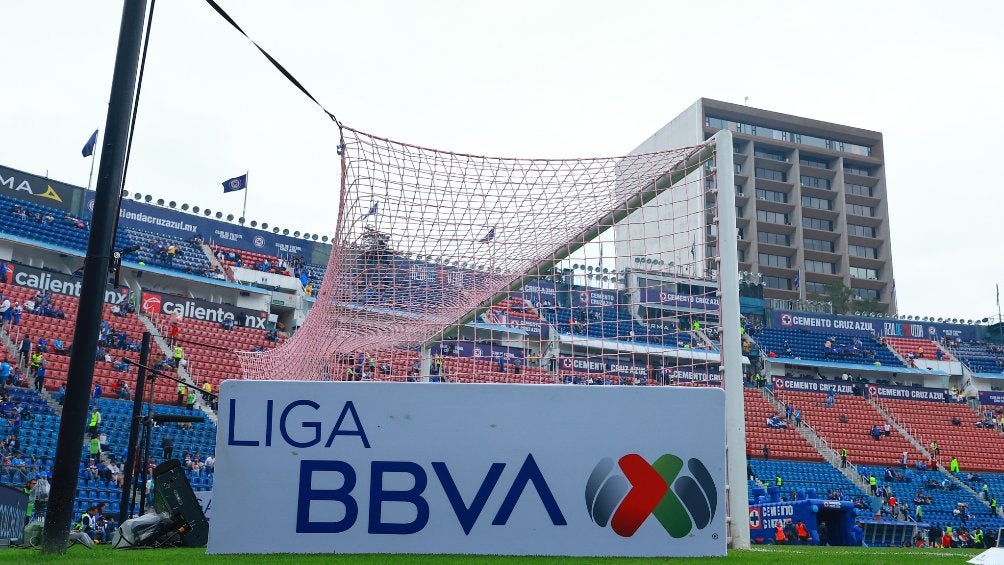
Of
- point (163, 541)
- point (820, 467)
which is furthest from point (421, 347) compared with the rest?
point (820, 467)

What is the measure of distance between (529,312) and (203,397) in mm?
16608

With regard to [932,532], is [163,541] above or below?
above

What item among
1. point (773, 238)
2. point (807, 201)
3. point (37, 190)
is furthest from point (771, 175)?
point (37, 190)

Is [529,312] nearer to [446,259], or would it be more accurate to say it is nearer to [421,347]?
[421,347]

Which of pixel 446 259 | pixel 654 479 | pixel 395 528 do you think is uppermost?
pixel 446 259

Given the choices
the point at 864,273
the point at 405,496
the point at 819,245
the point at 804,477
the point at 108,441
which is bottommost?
the point at 804,477

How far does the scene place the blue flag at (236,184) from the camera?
45.4 metres

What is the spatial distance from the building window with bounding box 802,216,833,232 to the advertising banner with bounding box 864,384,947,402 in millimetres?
38504

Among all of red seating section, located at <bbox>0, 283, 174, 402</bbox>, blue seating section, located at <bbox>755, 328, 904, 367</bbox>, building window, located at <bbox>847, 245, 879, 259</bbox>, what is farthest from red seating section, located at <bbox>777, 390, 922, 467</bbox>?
building window, located at <bbox>847, 245, 879, 259</bbox>

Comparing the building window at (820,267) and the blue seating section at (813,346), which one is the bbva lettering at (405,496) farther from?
the building window at (820,267)

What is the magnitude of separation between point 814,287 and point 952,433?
40.2m

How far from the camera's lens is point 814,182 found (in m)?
83.9

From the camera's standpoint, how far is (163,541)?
8.88 meters

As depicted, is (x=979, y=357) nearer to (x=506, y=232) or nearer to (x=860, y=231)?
(x=860, y=231)
